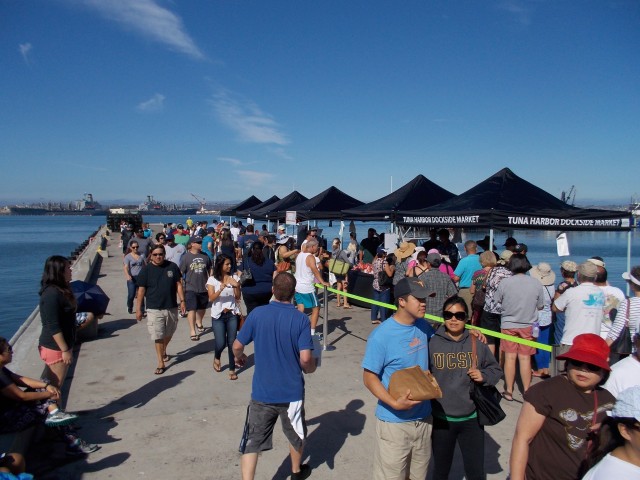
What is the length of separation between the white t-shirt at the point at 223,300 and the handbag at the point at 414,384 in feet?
12.7

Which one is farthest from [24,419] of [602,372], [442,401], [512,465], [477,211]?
[477,211]

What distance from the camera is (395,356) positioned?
299 cm

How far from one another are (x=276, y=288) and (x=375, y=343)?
42.3 inches

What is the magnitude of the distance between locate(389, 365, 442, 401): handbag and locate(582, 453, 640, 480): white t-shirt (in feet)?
3.13

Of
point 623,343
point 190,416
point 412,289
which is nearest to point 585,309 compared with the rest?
point 623,343

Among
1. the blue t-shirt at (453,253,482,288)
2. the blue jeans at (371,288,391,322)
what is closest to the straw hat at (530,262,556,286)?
the blue t-shirt at (453,253,482,288)

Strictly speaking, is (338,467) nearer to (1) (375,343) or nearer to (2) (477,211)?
(1) (375,343)

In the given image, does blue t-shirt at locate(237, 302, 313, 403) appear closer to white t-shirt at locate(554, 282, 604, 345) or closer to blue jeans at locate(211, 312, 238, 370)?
blue jeans at locate(211, 312, 238, 370)

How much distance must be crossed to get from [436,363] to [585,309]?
2.90 meters

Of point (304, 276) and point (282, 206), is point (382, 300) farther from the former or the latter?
point (282, 206)

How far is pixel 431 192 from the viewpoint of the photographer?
40.8ft

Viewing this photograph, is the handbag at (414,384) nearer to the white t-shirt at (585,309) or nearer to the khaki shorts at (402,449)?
the khaki shorts at (402,449)

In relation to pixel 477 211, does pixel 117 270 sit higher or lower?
lower

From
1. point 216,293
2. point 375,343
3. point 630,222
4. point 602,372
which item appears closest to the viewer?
point 602,372
